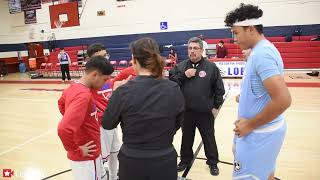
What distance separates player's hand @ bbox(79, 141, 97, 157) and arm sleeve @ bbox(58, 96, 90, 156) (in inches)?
7.7

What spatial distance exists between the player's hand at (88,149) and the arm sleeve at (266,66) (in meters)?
1.54

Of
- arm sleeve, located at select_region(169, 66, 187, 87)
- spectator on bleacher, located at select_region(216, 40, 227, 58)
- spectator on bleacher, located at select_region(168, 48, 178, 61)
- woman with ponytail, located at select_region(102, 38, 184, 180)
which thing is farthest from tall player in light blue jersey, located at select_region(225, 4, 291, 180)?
spectator on bleacher, located at select_region(168, 48, 178, 61)

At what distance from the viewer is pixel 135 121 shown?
2.06 metres

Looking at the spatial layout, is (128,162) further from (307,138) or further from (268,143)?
(307,138)

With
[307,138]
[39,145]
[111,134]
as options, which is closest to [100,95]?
[111,134]

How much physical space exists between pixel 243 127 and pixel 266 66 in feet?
1.54

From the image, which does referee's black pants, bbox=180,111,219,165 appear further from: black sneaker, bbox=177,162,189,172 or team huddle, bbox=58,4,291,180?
team huddle, bbox=58,4,291,180

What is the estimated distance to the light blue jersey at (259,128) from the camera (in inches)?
81.5

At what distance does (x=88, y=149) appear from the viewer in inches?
106

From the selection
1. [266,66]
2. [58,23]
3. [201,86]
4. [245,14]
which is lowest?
[201,86]

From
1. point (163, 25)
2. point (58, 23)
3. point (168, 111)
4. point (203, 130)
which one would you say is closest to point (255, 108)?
point (168, 111)

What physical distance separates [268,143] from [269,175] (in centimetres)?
33

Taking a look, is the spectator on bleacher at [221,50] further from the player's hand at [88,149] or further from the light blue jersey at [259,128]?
the light blue jersey at [259,128]

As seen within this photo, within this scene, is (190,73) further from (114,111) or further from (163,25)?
(163,25)
